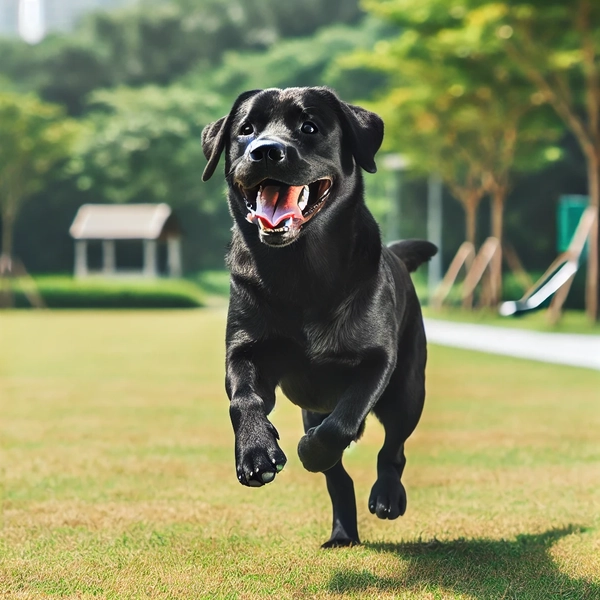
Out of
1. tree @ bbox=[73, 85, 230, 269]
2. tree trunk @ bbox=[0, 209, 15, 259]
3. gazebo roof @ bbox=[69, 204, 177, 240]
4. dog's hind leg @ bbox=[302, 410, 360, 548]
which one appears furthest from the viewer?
tree @ bbox=[73, 85, 230, 269]

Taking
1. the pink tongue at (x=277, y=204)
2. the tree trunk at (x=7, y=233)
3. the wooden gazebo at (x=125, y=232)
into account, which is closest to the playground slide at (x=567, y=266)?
the pink tongue at (x=277, y=204)

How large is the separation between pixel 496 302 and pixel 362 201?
89.2 feet

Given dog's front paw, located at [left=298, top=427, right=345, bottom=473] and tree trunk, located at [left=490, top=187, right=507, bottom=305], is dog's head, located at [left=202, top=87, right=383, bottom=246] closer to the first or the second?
dog's front paw, located at [left=298, top=427, right=345, bottom=473]

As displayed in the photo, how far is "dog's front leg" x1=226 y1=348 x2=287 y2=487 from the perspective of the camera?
3.69m

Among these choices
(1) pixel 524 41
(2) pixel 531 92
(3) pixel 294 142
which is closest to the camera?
(3) pixel 294 142

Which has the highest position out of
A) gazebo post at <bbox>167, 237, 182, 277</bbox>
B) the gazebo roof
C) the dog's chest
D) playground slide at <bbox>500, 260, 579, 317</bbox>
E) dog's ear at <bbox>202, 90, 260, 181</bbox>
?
dog's ear at <bbox>202, 90, 260, 181</bbox>

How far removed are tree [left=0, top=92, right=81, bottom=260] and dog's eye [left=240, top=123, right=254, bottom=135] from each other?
4821 centimetres

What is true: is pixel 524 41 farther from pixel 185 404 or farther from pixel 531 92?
pixel 185 404

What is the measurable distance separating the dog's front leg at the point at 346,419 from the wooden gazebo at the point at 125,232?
53.2 meters

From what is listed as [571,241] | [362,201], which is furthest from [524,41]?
[362,201]

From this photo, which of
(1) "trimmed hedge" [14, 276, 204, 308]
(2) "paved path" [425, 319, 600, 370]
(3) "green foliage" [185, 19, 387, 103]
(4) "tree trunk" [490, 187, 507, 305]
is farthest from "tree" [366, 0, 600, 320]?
(3) "green foliage" [185, 19, 387, 103]

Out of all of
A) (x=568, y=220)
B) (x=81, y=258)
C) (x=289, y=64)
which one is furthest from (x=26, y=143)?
(x=568, y=220)

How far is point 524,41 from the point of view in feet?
75.2

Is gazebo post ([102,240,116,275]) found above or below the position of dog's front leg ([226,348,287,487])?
below
